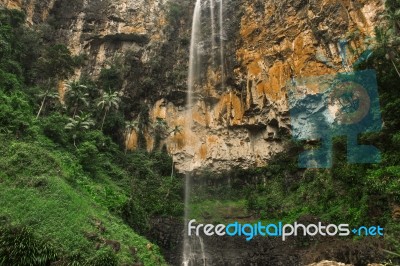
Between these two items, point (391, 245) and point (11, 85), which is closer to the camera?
point (391, 245)

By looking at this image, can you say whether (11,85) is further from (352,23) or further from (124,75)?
(352,23)

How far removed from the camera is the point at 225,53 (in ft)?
110

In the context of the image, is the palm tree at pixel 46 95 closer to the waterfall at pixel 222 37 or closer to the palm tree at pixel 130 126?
the palm tree at pixel 130 126

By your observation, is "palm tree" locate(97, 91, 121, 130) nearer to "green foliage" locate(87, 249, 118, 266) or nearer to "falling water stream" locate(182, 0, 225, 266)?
"falling water stream" locate(182, 0, 225, 266)

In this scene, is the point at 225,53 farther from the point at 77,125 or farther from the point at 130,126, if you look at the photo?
the point at 77,125

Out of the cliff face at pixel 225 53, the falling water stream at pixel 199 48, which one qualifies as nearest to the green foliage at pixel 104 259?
the falling water stream at pixel 199 48

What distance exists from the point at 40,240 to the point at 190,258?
443 inches

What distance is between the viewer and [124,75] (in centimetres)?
3509

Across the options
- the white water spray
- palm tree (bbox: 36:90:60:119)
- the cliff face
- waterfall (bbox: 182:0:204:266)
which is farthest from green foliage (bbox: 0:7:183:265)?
the cliff face

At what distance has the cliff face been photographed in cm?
2814

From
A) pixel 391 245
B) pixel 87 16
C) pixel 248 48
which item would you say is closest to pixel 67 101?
pixel 87 16

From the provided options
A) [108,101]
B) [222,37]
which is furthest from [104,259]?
[222,37]

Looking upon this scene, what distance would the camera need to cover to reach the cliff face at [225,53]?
28141 millimetres

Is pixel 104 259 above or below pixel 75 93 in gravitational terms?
below
